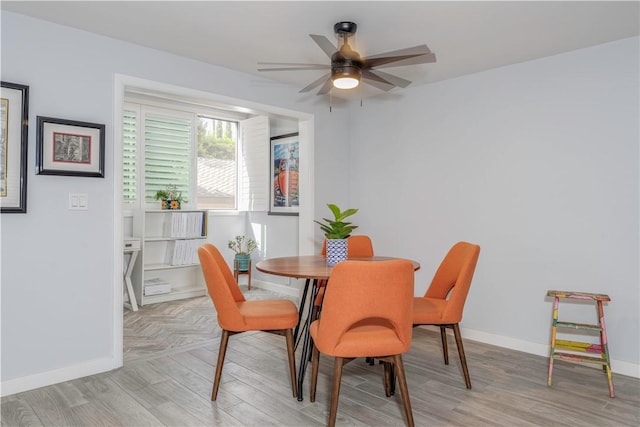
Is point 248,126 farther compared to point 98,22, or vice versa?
point 248,126

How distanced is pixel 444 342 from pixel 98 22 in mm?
3177

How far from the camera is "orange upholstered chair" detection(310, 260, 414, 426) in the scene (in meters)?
2.00

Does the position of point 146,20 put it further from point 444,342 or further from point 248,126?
point 248,126

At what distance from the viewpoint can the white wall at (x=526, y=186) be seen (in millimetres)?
3045

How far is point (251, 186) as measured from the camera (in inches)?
237

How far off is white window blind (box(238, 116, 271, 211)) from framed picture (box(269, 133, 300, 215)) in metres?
0.11

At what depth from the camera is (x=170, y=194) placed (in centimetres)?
529

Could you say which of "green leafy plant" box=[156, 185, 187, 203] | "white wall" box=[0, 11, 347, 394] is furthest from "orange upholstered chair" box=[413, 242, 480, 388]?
"green leafy plant" box=[156, 185, 187, 203]

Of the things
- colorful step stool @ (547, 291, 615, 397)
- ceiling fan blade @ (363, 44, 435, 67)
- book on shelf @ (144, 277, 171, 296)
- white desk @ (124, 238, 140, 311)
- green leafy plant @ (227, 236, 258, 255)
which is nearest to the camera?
ceiling fan blade @ (363, 44, 435, 67)

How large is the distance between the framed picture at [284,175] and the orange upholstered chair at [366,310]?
10.8ft

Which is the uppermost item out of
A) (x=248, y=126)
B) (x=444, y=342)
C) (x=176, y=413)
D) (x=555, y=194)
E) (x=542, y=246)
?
(x=248, y=126)

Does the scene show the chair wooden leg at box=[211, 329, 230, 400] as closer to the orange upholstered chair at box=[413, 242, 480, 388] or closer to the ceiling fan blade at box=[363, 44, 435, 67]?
the orange upholstered chair at box=[413, 242, 480, 388]

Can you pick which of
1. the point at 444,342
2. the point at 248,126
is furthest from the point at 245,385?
the point at 248,126

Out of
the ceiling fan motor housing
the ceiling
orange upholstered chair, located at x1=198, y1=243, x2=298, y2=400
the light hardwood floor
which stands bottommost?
the light hardwood floor
